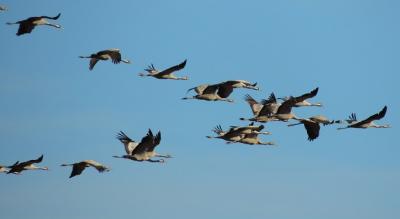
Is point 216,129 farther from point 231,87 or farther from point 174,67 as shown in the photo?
point 174,67

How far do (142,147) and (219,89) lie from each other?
6.54 m

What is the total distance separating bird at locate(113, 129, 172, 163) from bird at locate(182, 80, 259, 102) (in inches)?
144

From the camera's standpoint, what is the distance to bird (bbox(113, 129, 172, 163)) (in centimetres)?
3650

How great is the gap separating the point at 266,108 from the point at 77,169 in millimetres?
7983

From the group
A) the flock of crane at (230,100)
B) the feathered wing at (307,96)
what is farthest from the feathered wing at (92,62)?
the feathered wing at (307,96)

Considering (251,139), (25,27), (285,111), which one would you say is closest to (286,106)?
(285,111)

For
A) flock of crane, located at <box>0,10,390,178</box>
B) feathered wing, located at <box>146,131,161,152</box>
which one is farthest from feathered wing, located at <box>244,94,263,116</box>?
feathered wing, located at <box>146,131,161,152</box>

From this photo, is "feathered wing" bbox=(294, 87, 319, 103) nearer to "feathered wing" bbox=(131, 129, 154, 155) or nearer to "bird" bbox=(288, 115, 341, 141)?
"bird" bbox=(288, 115, 341, 141)

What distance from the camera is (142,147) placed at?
3712 cm

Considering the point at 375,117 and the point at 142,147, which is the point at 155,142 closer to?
the point at 142,147

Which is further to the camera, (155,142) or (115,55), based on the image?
(115,55)

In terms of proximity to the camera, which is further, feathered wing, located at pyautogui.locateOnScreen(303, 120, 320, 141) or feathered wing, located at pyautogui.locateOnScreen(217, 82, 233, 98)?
feathered wing, located at pyautogui.locateOnScreen(217, 82, 233, 98)

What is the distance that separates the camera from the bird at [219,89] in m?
42.0

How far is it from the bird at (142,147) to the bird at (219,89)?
12.0ft
